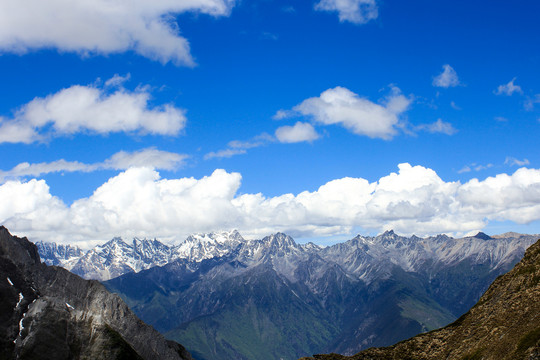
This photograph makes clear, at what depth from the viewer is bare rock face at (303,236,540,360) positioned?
103188mm

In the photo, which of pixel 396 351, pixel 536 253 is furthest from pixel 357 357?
pixel 536 253

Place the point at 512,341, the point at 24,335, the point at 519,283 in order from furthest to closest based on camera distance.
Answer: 1. the point at 24,335
2. the point at 519,283
3. the point at 512,341

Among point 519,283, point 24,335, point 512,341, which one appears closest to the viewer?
point 512,341

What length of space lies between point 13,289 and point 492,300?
184 m

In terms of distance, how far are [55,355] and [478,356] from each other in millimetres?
160213

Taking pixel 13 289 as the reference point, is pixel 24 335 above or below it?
below

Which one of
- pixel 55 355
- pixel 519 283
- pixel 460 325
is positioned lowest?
pixel 55 355

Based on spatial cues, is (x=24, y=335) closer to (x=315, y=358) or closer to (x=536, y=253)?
(x=315, y=358)

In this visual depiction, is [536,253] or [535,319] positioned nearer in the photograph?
[535,319]

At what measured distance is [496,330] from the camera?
117 metres

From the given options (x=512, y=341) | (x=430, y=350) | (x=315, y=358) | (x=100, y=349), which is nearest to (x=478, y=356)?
(x=512, y=341)

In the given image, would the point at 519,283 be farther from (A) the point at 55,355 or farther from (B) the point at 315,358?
(A) the point at 55,355

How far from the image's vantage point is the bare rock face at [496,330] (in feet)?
339

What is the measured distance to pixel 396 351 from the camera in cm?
13650
